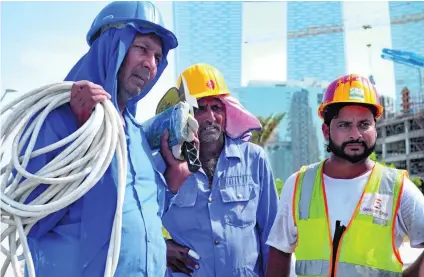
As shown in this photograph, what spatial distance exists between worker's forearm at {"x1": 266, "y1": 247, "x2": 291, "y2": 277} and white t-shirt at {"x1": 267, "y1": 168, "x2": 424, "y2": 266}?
0.04 metres

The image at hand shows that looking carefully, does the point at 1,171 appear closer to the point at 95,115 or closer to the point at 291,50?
the point at 95,115

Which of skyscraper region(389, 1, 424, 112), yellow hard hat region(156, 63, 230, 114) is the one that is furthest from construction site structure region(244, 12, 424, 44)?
yellow hard hat region(156, 63, 230, 114)

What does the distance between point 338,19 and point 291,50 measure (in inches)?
310

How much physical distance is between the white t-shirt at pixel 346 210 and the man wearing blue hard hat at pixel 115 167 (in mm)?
613

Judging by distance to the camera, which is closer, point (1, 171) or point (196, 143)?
point (1, 171)

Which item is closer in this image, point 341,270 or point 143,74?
point 143,74

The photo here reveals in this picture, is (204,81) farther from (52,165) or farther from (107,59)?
(52,165)

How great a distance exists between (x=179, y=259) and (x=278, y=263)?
27.9 inches

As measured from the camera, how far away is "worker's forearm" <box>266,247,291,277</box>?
308 cm

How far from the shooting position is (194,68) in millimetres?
3982

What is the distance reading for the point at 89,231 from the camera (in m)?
2.27

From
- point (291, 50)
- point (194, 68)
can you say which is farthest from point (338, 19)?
point (194, 68)

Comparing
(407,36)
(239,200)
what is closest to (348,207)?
(239,200)

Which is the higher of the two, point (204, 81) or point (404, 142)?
point (404, 142)
